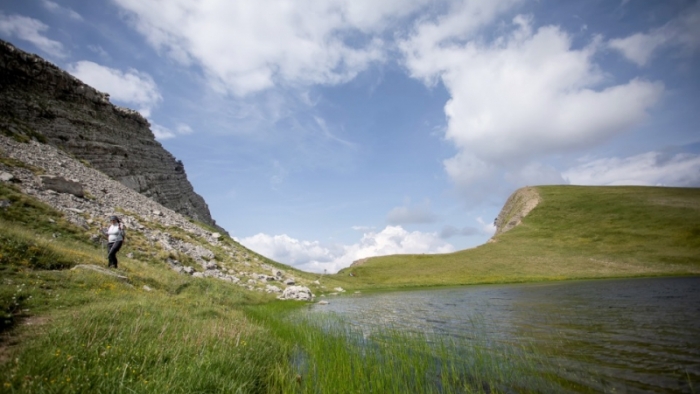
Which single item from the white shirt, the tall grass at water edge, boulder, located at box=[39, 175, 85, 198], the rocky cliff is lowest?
the tall grass at water edge

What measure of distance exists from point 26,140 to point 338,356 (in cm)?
5764

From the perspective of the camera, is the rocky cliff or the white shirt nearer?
the white shirt

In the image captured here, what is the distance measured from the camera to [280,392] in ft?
25.3

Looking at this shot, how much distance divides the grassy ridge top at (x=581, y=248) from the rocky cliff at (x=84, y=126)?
4925 centimetres

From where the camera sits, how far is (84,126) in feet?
196

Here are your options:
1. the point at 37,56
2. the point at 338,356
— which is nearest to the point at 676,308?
→ the point at 338,356

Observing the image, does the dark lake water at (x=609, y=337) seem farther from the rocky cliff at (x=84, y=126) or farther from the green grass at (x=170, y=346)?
the rocky cliff at (x=84, y=126)

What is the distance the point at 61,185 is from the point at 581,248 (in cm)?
10071

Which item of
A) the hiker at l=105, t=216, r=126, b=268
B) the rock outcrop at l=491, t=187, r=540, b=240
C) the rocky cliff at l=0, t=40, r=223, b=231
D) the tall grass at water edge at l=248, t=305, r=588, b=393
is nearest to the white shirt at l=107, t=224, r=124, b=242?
the hiker at l=105, t=216, r=126, b=268

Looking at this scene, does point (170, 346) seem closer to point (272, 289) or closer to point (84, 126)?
point (272, 289)

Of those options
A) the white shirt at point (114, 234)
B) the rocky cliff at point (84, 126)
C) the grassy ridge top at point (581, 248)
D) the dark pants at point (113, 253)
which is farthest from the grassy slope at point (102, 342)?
the grassy ridge top at point (581, 248)

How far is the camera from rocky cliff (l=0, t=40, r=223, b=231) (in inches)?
2013

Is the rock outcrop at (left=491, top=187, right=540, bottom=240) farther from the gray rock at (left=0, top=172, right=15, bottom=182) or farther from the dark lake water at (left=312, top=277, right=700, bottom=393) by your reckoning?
the gray rock at (left=0, top=172, right=15, bottom=182)

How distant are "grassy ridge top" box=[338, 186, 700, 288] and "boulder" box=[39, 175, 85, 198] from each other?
53962mm
